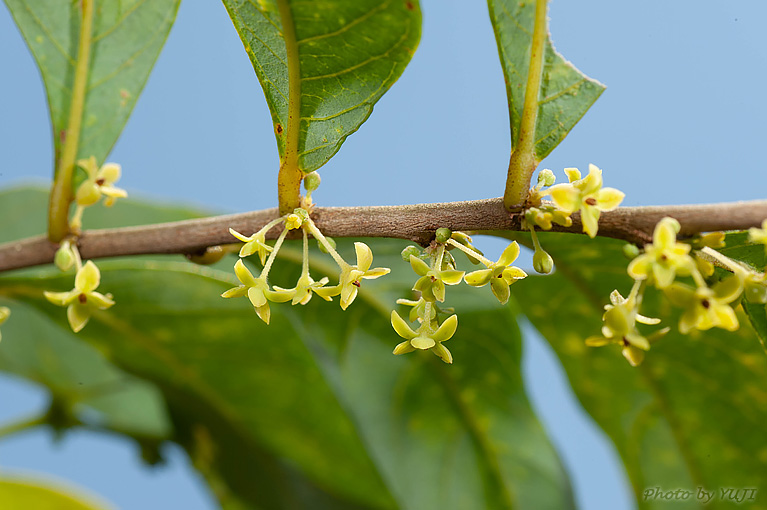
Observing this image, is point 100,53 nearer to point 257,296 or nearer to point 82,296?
point 82,296

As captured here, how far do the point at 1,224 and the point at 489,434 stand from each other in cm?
161

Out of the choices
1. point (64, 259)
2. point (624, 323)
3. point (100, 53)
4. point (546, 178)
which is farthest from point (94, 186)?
point (624, 323)

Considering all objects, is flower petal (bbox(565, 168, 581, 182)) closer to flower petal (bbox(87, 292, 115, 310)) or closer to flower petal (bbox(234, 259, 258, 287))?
flower petal (bbox(234, 259, 258, 287))

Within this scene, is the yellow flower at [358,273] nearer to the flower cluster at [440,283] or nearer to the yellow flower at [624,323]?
the flower cluster at [440,283]

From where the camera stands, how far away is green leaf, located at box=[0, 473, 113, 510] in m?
1.55

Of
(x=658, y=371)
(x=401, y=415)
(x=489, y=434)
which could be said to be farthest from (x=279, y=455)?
(x=658, y=371)

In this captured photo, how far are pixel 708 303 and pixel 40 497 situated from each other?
1.52 m

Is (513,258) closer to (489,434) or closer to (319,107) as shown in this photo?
(319,107)

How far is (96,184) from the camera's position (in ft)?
3.93

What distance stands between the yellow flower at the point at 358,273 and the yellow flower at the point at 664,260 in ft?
1.05

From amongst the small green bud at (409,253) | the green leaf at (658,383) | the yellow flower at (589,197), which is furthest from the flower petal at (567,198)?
the green leaf at (658,383)

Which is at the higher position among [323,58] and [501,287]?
[323,58]

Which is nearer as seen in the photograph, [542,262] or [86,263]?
[542,262]

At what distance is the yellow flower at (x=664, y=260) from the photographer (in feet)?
2.41
